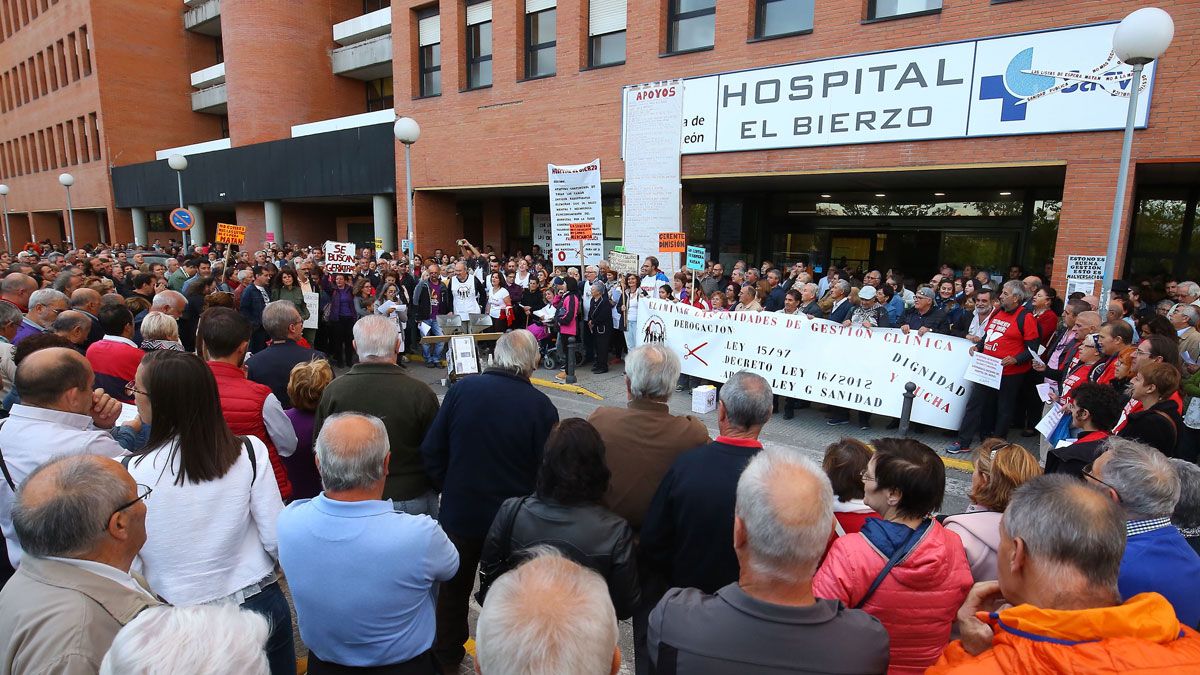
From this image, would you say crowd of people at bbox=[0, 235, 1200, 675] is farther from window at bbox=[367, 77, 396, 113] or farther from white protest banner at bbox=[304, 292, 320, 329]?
window at bbox=[367, 77, 396, 113]

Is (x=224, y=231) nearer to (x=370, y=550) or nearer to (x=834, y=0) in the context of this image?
(x=834, y=0)

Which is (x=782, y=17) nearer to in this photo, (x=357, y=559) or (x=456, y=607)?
(x=456, y=607)

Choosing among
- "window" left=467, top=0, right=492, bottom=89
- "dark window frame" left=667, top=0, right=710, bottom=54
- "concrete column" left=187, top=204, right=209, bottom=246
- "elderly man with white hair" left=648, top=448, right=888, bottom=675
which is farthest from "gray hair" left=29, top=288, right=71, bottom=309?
"concrete column" left=187, top=204, right=209, bottom=246

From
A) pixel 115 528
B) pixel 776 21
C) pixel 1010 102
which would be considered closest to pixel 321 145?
pixel 776 21

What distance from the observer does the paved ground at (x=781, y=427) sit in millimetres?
5871

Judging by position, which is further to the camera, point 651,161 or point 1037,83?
point 651,161

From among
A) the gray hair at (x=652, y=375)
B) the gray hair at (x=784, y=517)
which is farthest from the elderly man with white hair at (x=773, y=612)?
the gray hair at (x=652, y=375)

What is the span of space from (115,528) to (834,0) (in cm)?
1327

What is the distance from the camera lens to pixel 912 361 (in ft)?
24.1

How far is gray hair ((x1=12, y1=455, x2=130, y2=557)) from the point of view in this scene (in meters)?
1.64

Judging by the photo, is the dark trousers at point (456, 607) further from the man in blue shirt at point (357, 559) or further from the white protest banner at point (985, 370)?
the white protest banner at point (985, 370)

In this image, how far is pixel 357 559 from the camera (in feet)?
6.68

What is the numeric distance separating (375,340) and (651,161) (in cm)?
1183

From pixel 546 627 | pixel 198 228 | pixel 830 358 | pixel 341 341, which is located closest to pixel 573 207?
pixel 341 341
